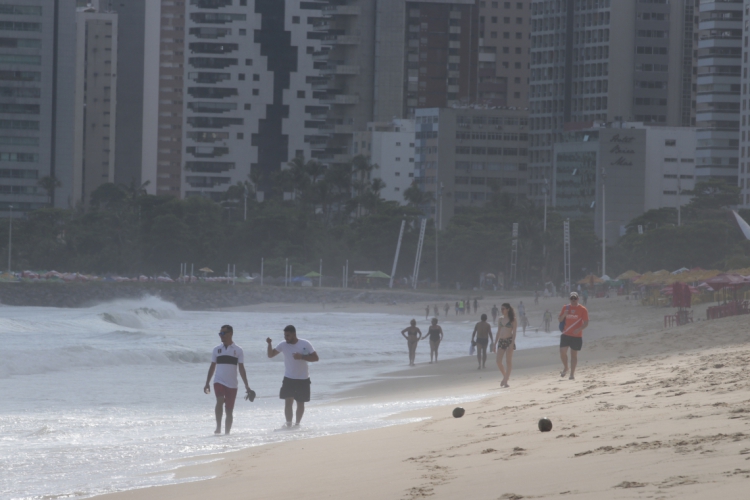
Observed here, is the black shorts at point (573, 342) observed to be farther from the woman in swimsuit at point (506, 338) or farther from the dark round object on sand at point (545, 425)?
the dark round object on sand at point (545, 425)

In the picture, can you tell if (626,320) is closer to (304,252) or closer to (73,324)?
(73,324)

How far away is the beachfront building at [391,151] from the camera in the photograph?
415ft

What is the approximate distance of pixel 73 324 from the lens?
4569 centimetres

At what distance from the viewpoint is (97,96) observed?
144m

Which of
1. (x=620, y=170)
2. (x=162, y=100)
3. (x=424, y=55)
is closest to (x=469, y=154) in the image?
(x=424, y=55)

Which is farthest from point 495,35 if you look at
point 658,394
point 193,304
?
point 658,394

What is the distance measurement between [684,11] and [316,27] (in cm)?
4499

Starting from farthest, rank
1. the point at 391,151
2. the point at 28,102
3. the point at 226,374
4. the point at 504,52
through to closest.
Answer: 1. the point at 504,52
2. the point at 391,151
3. the point at 28,102
4. the point at 226,374

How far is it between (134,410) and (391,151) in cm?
11366

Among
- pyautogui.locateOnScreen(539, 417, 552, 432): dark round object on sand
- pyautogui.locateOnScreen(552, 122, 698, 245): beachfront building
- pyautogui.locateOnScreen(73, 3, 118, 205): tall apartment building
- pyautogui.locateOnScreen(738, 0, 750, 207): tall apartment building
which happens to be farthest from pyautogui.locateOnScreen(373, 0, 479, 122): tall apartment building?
pyautogui.locateOnScreen(539, 417, 552, 432): dark round object on sand

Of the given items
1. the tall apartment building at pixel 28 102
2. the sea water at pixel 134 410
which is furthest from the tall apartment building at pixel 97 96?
the sea water at pixel 134 410

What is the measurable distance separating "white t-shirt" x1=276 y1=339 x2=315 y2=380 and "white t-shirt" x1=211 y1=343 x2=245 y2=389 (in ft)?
1.64

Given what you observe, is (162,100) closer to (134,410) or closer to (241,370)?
(134,410)

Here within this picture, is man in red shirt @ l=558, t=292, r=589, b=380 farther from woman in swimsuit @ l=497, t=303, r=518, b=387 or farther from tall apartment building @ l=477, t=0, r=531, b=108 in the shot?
tall apartment building @ l=477, t=0, r=531, b=108
